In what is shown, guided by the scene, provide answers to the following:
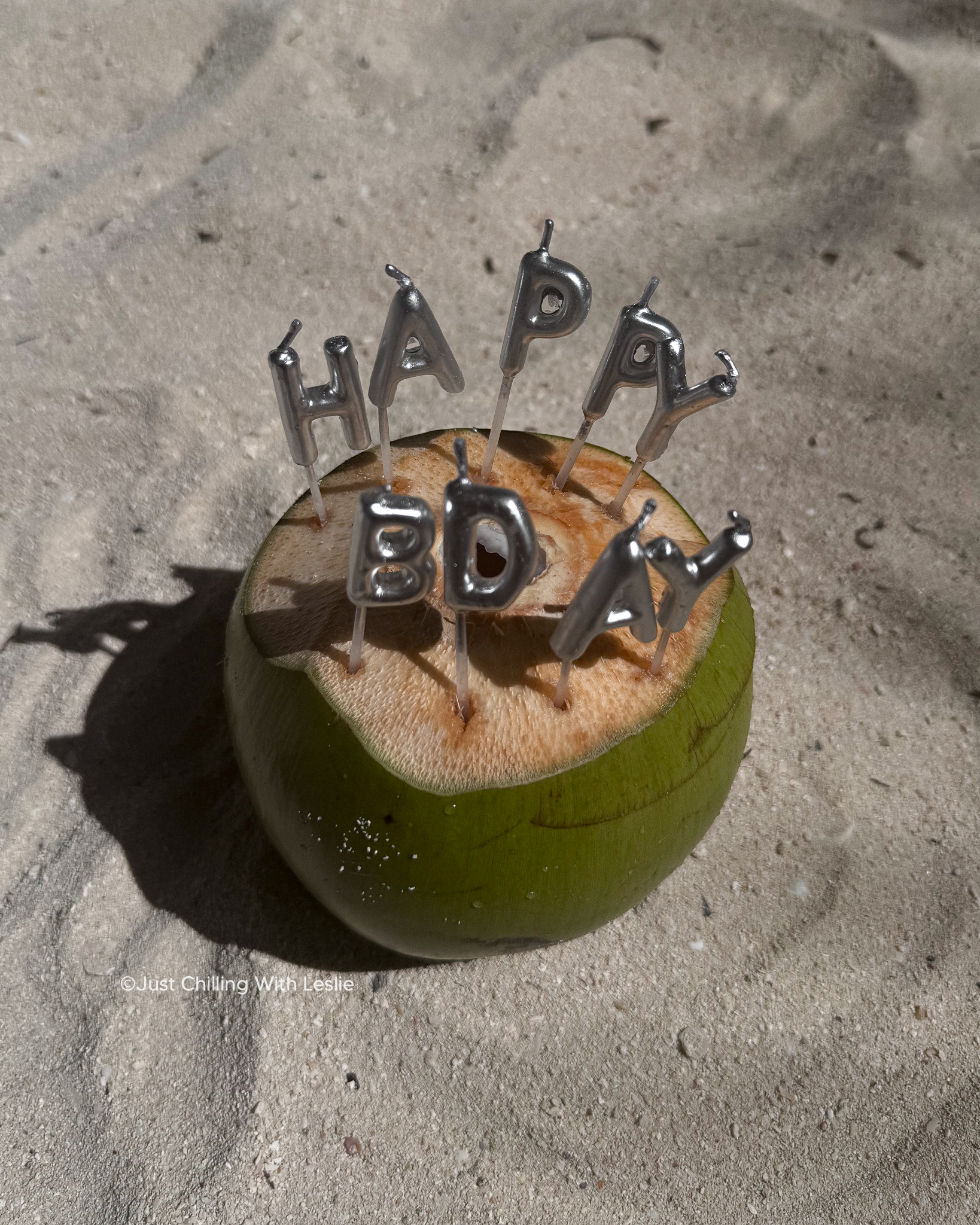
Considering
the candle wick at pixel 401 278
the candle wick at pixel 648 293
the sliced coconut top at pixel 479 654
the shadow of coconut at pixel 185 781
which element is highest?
the candle wick at pixel 648 293

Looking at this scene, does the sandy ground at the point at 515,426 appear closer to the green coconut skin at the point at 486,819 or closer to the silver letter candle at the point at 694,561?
the green coconut skin at the point at 486,819

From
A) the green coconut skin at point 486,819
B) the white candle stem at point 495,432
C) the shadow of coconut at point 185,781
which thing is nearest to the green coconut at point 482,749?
the green coconut skin at point 486,819

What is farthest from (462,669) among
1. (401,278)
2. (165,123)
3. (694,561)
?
(165,123)

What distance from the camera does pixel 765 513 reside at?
7.58 ft

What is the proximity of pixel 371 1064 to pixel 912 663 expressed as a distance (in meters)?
1.30

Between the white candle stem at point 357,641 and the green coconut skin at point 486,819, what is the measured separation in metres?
0.05

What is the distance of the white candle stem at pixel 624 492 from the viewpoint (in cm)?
144

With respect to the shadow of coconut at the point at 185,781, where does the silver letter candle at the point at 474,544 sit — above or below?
above

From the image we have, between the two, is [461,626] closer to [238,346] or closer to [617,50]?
[238,346]

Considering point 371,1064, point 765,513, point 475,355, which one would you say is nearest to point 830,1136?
point 371,1064

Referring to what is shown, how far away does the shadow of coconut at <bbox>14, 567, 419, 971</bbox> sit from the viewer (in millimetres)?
1653

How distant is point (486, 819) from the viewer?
1.19 meters

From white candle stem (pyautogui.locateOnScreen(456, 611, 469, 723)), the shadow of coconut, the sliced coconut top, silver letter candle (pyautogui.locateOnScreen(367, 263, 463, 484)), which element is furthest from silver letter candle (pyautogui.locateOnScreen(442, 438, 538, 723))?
the shadow of coconut

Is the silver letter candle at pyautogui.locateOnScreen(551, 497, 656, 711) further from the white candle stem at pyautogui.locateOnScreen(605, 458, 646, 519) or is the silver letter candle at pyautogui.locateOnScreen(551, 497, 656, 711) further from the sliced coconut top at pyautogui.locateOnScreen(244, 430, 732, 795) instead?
the white candle stem at pyautogui.locateOnScreen(605, 458, 646, 519)
